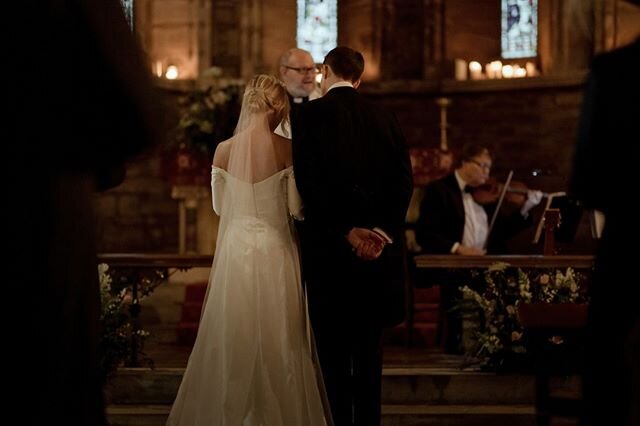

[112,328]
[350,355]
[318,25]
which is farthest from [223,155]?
[318,25]

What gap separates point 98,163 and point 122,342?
15.1 ft

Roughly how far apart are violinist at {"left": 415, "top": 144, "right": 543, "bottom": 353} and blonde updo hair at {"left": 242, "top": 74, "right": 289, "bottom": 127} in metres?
2.82

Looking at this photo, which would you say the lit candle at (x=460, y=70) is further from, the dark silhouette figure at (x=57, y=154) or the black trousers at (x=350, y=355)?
the dark silhouette figure at (x=57, y=154)

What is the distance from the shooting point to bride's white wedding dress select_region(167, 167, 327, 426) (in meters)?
5.40

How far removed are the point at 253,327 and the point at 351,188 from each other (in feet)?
2.86

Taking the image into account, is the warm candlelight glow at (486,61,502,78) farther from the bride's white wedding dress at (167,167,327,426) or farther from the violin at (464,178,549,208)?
the bride's white wedding dress at (167,167,327,426)

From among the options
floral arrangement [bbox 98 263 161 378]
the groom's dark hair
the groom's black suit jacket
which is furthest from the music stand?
floral arrangement [bbox 98 263 161 378]

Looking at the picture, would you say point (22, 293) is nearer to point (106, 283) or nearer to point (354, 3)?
point (106, 283)

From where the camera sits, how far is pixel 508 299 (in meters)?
7.21

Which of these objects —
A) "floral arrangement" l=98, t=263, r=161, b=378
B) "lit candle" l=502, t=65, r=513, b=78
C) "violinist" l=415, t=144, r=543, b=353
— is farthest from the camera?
"lit candle" l=502, t=65, r=513, b=78

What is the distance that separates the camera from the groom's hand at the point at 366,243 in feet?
17.3

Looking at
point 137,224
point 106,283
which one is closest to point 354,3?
point 137,224

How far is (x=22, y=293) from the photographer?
2.21m

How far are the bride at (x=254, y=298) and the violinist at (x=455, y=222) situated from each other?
8.77ft
